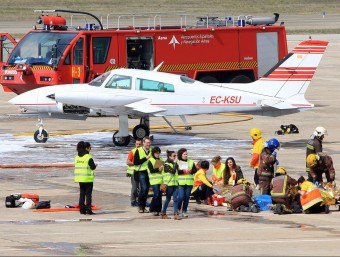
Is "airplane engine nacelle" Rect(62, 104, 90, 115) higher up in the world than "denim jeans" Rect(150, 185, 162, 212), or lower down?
higher up

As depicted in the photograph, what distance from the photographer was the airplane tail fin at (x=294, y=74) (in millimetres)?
34188

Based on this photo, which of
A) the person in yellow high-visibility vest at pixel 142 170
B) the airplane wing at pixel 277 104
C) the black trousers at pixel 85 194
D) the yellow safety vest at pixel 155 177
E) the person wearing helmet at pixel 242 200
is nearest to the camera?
the yellow safety vest at pixel 155 177

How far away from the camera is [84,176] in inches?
898

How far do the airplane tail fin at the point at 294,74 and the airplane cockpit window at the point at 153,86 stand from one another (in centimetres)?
272

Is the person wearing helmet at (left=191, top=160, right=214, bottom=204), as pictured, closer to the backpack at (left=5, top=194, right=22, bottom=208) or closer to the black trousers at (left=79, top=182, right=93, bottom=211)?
the black trousers at (left=79, top=182, right=93, bottom=211)

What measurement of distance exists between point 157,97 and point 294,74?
434cm

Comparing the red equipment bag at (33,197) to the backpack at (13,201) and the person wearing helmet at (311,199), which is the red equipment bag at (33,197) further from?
the person wearing helmet at (311,199)

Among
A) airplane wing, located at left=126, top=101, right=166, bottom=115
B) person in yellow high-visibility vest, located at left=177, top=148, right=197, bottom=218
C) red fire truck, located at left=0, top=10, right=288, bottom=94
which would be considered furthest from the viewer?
red fire truck, located at left=0, top=10, right=288, bottom=94

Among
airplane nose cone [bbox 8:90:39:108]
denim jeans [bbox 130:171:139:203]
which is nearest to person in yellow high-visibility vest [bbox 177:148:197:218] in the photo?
denim jeans [bbox 130:171:139:203]

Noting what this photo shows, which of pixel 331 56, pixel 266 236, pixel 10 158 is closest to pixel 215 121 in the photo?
pixel 10 158

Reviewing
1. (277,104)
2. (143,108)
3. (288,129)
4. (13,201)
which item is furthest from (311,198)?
(288,129)

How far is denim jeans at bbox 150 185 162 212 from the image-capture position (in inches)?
893

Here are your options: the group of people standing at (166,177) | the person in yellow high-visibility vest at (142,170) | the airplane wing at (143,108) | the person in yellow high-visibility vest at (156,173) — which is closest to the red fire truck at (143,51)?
the airplane wing at (143,108)

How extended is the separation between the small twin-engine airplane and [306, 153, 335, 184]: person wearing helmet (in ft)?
30.0
